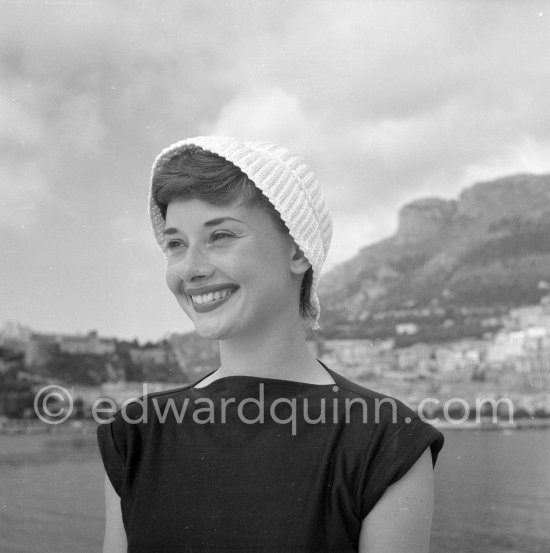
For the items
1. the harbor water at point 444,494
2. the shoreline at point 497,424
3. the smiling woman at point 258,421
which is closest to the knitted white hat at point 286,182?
the smiling woman at point 258,421

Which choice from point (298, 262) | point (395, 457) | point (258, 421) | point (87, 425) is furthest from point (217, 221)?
point (87, 425)

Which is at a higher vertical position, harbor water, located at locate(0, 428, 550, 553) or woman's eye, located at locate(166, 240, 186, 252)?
woman's eye, located at locate(166, 240, 186, 252)

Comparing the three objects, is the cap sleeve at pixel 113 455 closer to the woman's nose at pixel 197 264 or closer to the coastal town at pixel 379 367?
the woman's nose at pixel 197 264

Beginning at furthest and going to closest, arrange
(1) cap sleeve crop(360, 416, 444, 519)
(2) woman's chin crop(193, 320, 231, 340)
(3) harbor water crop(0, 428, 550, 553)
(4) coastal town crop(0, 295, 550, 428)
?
(4) coastal town crop(0, 295, 550, 428)
(3) harbor water crop(0, 428, 550, 553)
(2) woman's chin crop(193, 320, 231, 340)
(1) cap sleeve crop(360, 416, 444, 519)

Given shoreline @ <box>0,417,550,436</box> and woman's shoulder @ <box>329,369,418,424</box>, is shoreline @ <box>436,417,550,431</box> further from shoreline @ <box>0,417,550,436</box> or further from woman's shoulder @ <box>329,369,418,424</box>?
woman's shoulder @ <box>329,369,418,424</box>

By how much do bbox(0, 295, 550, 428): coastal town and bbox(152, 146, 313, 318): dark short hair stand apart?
3.01 m

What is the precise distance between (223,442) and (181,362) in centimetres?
319

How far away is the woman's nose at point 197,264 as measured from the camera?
105cm

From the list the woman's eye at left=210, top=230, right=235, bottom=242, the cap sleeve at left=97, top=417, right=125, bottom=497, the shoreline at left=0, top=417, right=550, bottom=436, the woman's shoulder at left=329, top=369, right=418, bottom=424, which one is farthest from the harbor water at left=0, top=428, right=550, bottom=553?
the woman's eye at left=210, top=230, right=235, bottom=242

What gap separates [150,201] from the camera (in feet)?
3.82

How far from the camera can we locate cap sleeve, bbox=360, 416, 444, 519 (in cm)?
95

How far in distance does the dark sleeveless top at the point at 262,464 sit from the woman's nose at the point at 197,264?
0.18 meters

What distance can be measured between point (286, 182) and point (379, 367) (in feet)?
Result: 13.2

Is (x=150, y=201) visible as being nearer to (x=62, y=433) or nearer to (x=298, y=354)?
(x=298, y=354)
